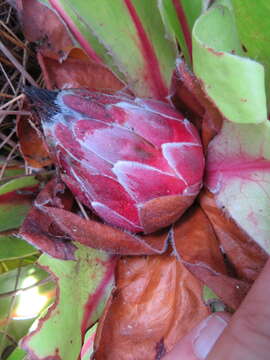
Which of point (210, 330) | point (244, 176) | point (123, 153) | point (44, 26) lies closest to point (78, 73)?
point (44, 26)

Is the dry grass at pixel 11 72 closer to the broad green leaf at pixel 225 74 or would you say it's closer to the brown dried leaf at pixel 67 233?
the brown dried leaf at pixel 67 233

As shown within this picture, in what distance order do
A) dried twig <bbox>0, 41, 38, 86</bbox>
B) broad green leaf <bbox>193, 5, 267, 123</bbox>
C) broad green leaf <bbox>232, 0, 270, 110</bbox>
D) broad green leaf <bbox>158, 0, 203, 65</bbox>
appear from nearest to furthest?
broad green leaf <bbox>193, 5, 267, 123</bbox>, broad green leaf <bbox>232, 0, 270, 110</bbox>, broad green leaf <bbox>158, 0, 203, 65</bbox>, dried twig <bbox>0, 41, 38, 86</bbox>

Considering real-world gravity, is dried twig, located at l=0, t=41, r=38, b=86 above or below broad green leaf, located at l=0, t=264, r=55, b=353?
above

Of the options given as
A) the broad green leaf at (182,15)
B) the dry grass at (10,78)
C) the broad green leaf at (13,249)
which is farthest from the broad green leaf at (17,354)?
the broad green leaf at (182,15)

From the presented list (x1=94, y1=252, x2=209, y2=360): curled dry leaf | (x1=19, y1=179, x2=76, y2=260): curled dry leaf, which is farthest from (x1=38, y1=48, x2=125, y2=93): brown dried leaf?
(x1=94, y1=252, x2=209, y2=360): curled dry leaf

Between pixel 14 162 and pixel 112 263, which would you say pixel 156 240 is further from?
pixel 14 162

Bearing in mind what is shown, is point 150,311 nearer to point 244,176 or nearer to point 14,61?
point 244,176

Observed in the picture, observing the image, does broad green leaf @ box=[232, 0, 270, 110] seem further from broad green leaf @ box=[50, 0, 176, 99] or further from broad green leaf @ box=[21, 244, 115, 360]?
broad green leaf @ box=[21, 244, 115, 360]
